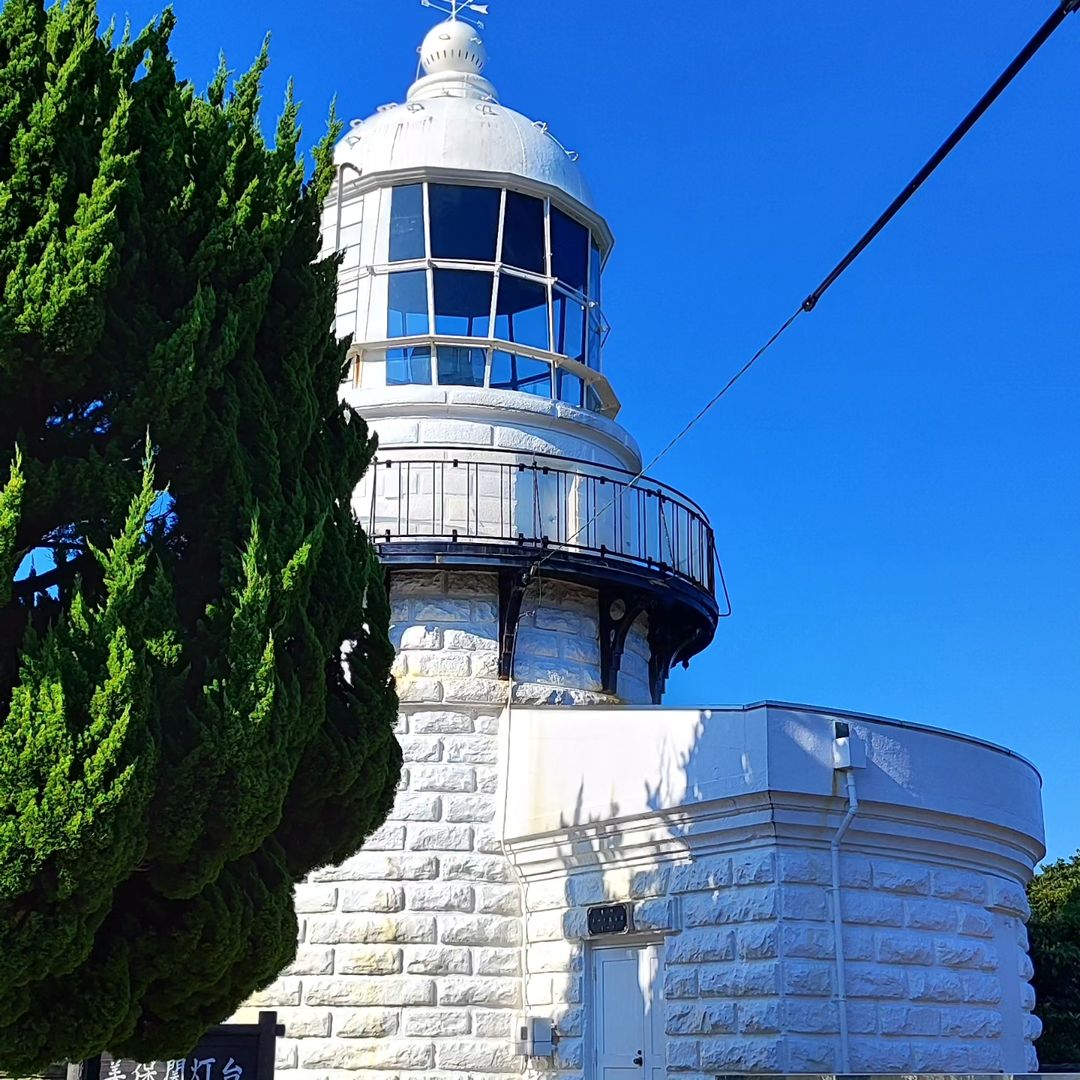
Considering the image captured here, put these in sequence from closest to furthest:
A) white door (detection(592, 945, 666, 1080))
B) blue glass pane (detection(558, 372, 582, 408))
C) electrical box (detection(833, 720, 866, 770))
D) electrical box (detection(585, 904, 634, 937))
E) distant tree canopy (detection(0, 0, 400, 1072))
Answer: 1. distant tree canopy (detection(0, 0, 400, 1072))
2. electrical box (detection(833, 720, 866, 770))
3. white door (detection(592, 945, 666, 1080))
4. electrical box (detection(585, 904, 634, 937))
5. blue glass pane (detection(558, 372, 582, 408))

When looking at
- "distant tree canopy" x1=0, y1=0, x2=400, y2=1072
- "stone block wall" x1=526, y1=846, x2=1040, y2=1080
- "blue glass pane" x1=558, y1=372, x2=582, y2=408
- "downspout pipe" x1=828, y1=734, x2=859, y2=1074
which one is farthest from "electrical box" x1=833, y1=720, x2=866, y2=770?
"blue glass pane" x1=558, y1=372, x2=582, y2=408

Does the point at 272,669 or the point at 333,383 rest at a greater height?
the point at 333,383

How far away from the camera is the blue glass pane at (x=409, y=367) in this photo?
1377 centimetres

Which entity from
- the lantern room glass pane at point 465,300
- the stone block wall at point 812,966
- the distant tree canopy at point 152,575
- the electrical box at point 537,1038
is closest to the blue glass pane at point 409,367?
the lantern room glass pane at point 465,300

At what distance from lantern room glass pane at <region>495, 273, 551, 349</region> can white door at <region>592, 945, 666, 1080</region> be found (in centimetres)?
616

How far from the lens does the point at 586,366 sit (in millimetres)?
14625

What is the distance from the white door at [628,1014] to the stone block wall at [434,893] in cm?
99

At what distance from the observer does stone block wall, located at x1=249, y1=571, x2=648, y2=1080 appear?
1152 centimetres

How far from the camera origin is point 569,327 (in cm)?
1464

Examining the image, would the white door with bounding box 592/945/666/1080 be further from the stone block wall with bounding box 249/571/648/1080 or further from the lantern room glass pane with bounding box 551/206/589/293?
the lantern room glass pane with bounding box 551/206/589/293

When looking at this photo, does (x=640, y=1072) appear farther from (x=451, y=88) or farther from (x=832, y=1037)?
(x=451, y=88)

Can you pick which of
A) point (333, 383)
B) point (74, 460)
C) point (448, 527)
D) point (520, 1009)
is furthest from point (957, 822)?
point (74, 460)

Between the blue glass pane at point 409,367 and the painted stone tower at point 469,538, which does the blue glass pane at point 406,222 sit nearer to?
the painted stone tower at point 469,538

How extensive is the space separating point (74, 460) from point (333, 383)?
1.99m
